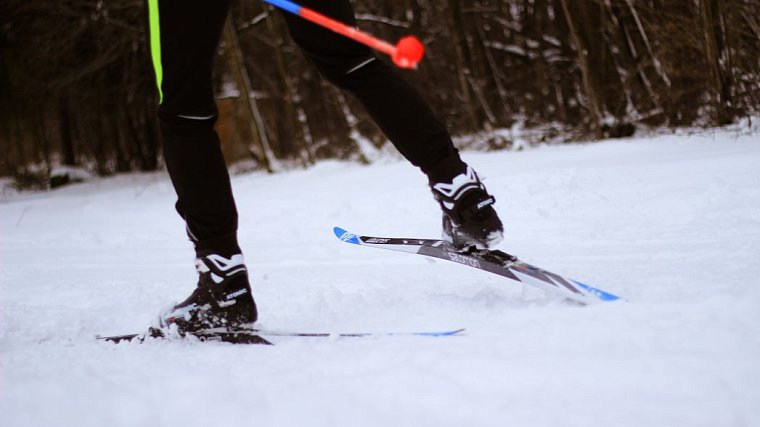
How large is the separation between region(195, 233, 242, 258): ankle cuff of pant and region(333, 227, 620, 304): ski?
24.2 inches

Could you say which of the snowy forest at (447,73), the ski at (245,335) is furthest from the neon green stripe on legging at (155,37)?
the snowy forest at (447,73)

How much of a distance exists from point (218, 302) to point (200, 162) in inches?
15.5

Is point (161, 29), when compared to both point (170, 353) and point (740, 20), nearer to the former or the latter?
point (170, 353)

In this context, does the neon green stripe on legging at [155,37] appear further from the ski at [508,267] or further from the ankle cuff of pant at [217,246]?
the ski at [508,267]

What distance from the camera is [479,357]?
120cm

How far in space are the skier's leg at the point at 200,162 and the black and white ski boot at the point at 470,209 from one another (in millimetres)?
605

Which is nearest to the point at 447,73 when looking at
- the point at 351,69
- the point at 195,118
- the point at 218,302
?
the point at 351,69

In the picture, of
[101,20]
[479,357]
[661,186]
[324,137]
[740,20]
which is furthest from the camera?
[324,137]

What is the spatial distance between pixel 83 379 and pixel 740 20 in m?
5.83

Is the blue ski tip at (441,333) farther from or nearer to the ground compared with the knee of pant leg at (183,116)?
nearer to the ground

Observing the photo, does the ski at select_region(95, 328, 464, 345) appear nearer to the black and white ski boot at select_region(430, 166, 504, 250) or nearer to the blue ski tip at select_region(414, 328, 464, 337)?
the blue ski tip at select_region(414, 328, 464, 337)

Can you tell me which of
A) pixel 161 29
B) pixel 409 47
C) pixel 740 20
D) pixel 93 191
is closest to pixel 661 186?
pixel 409 47

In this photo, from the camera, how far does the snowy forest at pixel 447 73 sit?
5.68 meters

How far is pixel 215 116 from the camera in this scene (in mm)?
1674
